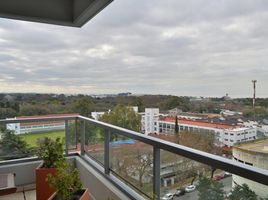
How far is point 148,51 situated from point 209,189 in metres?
3.34

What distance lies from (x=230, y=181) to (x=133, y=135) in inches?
48.5

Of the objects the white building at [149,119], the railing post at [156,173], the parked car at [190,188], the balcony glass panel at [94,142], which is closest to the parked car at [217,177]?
the parked car at [190,188]

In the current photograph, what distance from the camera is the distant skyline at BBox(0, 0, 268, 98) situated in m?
2.58

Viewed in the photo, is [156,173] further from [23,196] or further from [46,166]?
[23,196]

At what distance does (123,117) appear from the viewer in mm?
3307

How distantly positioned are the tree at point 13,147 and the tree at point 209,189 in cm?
315

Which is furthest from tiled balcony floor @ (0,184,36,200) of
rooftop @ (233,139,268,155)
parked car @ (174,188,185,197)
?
rooftop @ (233,139,268,155)

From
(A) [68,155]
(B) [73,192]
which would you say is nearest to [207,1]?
(B) [73,192]

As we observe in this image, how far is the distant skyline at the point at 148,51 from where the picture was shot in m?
2.58

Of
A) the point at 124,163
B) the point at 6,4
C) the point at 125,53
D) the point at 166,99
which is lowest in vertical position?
the point at 124,163

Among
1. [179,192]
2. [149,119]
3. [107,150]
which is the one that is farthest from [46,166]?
[179,192]

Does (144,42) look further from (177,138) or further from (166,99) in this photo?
(177,138)

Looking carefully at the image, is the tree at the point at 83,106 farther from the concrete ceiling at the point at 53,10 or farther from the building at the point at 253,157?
the building at the point at 253,157

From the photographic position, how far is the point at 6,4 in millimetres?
3514
